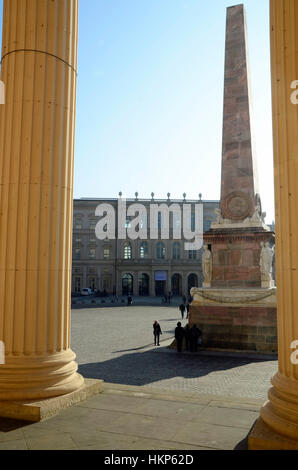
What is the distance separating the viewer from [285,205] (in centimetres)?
425

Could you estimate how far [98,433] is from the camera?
14.3ft

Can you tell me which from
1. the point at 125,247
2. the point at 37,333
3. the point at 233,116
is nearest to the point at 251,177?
the point at 233,116

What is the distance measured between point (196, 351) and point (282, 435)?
11936mm

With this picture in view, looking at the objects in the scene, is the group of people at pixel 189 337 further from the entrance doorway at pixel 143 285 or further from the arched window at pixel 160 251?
the arched window at pixel 160 251

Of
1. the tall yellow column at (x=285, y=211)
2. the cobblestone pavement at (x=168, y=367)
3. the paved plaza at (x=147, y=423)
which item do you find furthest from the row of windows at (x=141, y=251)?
the tall yellow column at (x=285, y=211)

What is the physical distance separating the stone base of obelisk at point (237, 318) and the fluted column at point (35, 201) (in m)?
11.3

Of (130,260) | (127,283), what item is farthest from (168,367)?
(127,283)

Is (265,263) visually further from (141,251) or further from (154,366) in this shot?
(141,251)

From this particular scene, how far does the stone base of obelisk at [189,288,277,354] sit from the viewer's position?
15.5 m

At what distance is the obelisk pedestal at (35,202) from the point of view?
525cm

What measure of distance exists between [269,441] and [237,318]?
12663 mm

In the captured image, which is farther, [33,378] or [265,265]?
[265,265]

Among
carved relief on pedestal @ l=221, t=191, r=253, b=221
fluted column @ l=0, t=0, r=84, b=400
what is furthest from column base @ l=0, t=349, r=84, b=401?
carved relief on pedestal @ l=221, t=191, r=253, b=221

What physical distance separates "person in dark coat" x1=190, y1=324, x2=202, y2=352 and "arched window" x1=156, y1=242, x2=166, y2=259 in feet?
174
